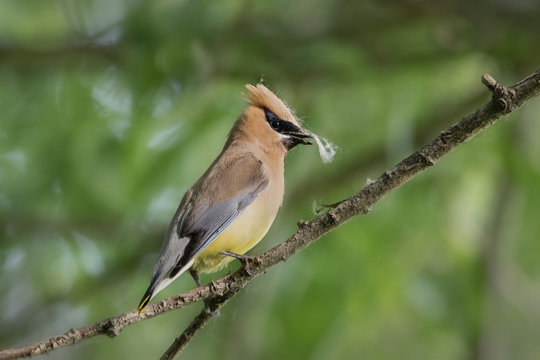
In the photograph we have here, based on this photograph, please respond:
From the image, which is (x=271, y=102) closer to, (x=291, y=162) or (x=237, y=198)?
(x=237, y=198)

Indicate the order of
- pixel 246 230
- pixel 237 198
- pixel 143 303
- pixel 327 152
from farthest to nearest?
pixel 237 198 → pixel 246 230 → pixel 327 152 → pixel 143 303

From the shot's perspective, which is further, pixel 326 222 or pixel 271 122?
pixel 271 122

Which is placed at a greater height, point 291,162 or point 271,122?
point 291,162

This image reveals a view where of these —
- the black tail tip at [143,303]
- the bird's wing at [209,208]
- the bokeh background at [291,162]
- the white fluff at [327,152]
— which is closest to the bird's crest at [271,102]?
the bird's wing at [209,208]

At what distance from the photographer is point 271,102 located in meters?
3.48

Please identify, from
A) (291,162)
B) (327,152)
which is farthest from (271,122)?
(291,162)

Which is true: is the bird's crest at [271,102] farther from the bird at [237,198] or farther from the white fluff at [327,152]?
the white fluff at [327,152]

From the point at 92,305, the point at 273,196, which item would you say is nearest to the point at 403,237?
the point at 92,305

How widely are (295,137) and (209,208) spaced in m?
0.52

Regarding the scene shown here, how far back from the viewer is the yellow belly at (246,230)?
3.12 m

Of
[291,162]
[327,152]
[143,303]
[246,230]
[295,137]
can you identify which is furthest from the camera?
[291,162]

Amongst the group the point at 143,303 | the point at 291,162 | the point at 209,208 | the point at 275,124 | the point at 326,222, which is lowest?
the point at 326,222

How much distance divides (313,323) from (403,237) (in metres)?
0.94

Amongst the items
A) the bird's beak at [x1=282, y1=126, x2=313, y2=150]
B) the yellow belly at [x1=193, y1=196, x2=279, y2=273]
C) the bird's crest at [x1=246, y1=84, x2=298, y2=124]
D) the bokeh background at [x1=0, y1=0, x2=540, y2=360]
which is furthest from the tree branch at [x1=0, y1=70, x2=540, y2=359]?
the bokeh background at [x1=0, y1=0, x2=540, y2=360]
